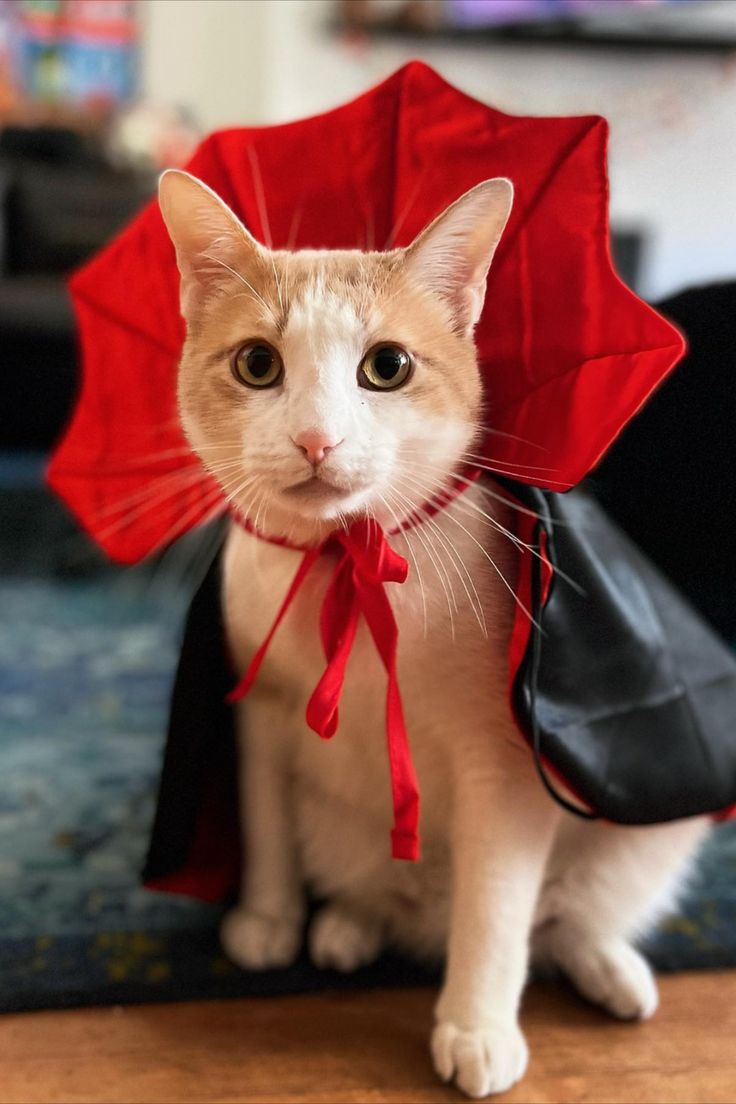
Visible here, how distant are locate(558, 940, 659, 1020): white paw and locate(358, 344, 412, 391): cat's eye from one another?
534 mm

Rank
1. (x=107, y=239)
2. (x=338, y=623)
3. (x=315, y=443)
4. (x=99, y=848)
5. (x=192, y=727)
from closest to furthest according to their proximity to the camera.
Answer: (x=315, y=443) < (x=338, y=623) < (x=192, y=727) < (x=99, y=848) < (x=107, y=239)

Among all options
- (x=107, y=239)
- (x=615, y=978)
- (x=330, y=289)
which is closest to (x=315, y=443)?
(x=330, y=289)

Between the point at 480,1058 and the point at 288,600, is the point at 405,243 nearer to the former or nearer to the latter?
the point at 288,600

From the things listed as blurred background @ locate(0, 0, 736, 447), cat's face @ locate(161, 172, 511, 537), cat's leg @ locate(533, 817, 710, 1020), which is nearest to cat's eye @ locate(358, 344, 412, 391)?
cat's face @ locate(161, 172, 511, 537)

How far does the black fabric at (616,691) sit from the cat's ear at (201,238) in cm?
28

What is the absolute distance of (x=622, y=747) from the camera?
0.73m

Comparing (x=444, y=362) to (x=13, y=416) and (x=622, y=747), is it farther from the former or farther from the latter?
(x=13, y=416)

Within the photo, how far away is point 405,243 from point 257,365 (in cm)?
21

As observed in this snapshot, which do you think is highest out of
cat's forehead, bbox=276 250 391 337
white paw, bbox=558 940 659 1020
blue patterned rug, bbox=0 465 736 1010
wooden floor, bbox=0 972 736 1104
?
cat's forehead, bbox=276 250 391 337

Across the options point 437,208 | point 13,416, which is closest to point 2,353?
point 13,416

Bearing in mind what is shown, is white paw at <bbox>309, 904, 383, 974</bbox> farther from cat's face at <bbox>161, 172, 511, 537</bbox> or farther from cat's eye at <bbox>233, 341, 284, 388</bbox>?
cat's eye at <bbox>233, 341, 284, 388</bbox>

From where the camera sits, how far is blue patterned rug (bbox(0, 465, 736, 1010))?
2.63 ft

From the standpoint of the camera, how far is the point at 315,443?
23.2 inches

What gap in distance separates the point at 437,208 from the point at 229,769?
0.56 metres
